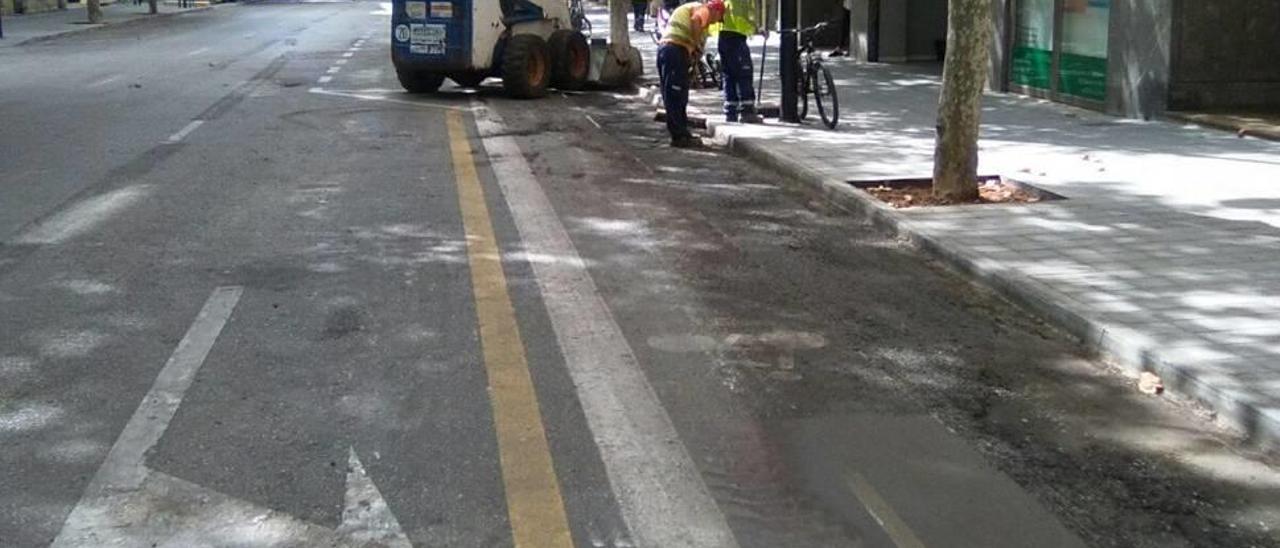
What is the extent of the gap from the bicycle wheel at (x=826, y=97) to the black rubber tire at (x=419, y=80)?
6540mm

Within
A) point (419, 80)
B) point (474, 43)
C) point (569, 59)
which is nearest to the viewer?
point (474, 43)

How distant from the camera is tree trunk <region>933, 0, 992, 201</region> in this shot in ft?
34.2

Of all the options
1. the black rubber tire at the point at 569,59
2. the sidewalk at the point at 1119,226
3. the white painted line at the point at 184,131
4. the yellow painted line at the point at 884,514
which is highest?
the black rubber tire at the point at 569,59

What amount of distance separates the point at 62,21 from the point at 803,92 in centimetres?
3921

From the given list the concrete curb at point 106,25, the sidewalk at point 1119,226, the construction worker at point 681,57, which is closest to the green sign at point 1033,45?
the sidewalk at point 1119,226

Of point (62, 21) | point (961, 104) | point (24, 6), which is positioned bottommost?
point (961, 104)

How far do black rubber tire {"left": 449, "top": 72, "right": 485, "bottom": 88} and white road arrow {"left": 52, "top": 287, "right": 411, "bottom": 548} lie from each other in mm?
15127

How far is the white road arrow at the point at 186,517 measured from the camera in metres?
4.52

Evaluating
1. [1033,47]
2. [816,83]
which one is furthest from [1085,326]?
[1033,47]

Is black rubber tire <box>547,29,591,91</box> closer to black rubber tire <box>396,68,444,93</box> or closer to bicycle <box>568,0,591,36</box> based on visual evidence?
bicycle <box>568,0,591,36</box>

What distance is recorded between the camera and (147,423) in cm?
567

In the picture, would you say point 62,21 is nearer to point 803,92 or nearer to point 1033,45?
point 1033,45

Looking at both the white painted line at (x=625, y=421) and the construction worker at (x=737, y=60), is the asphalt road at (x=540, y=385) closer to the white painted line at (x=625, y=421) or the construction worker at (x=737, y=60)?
the white painted line at (x=625, y=421)

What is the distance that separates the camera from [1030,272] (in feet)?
26.7
